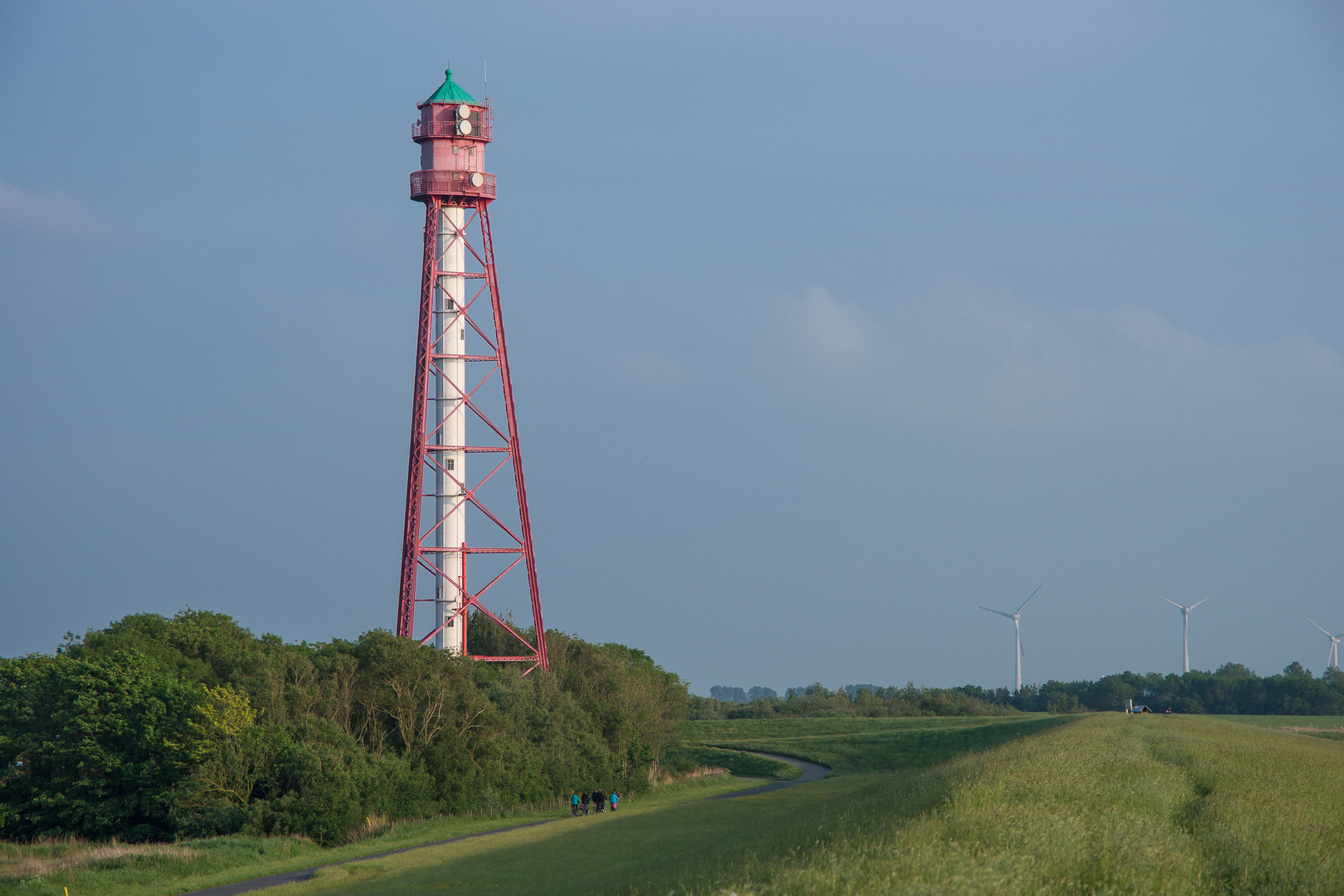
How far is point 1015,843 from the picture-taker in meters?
18.4

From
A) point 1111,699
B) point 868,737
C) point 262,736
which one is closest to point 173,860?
point 262,736

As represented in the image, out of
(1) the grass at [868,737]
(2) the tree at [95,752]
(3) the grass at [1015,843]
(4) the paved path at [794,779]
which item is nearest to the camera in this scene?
(3) the grass at [1015,843]

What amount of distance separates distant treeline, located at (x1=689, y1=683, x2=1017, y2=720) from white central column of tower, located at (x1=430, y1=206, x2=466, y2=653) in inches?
3281

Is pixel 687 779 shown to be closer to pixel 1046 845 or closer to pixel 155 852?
pixel 155 852

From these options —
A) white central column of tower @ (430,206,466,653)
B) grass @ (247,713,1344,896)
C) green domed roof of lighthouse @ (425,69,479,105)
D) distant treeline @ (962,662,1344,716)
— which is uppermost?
green domed roof of lighthouse @ (425,69,479,105)

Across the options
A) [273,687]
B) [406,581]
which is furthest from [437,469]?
[273,687]

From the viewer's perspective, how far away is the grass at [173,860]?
116 feet

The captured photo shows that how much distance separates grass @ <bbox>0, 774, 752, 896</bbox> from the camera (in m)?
35.2

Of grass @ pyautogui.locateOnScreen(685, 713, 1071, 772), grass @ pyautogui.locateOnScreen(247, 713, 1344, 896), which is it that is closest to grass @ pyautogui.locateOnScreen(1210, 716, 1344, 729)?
grass @ pyautogui.locateOnScreen(685, 713, 1071, 772)

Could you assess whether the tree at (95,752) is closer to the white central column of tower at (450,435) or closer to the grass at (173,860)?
the grass at (173,860)

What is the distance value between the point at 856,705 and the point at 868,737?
2058 inches

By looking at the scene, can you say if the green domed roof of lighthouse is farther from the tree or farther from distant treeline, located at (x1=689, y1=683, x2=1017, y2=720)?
distant treeline, located at (x1=689, y1=683, x2=1017, y2=720)

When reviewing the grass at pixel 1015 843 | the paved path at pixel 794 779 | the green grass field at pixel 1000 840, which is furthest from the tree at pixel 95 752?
the paved path at pixel 794 779

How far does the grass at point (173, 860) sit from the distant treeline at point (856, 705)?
323 feet
